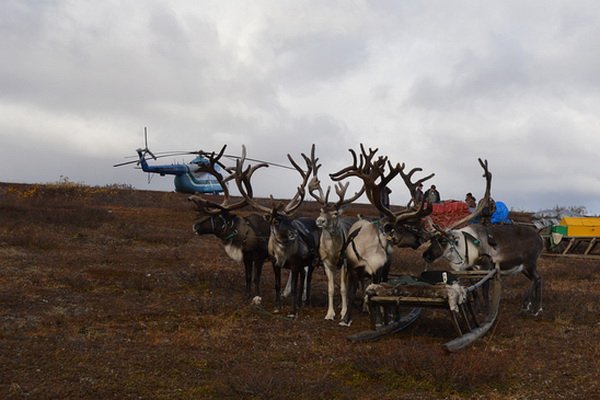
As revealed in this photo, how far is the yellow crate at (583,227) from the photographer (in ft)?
68.0

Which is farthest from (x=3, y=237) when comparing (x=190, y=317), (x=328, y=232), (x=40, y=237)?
(x=328, y=232)

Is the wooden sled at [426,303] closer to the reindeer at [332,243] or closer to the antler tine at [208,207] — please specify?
the reindeer at [332,243]

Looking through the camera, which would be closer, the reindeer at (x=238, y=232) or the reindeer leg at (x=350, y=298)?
the reindeer leg at (x=350, y=298)

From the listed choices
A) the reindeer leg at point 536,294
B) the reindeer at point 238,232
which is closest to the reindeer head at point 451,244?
the reindeer leg at point 536,294

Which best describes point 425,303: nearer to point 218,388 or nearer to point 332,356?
point 332,356

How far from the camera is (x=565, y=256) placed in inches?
840

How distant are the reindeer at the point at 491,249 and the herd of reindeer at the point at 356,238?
2 centimetres

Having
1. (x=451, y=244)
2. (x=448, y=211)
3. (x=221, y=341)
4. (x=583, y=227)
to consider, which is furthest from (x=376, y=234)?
(x=583, y=227)

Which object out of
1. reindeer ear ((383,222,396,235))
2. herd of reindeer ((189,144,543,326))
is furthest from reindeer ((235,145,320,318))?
reindeer ear ((383,222,396,235))

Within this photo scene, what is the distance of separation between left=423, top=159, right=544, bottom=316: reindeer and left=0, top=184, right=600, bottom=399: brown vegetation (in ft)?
2.80

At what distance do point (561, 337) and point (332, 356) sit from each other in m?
4.08

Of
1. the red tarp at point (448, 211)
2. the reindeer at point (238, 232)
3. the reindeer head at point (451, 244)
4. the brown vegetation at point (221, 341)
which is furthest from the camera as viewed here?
the red tarp at point (448, 211)

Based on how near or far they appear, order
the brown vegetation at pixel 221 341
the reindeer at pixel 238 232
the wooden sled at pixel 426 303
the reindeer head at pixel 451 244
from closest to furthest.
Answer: the brown vegetation at pixel 221 341, the wooden sled at pixel 426 303, the reindeer head at pixel 451 244, the reindeer at pixel 238 232

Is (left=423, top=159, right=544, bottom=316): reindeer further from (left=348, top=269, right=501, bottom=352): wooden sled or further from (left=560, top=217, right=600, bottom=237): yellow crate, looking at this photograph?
(left=560, top=217, right=600, bottom=237): yellow crate
